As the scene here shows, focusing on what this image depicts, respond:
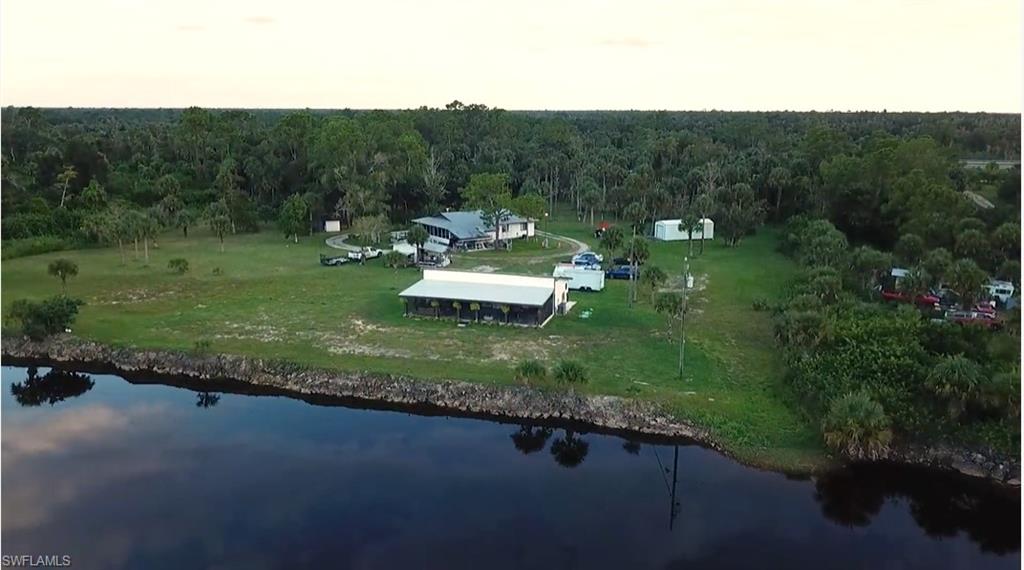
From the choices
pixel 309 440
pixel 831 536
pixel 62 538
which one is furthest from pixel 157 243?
pixel 831 536

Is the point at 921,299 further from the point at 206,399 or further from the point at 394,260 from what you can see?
the point at 206,399

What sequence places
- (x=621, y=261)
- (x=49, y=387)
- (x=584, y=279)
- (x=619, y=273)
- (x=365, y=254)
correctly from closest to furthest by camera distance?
(x=49, y=387), (x=584, y=279), (x=619, y=273), (x=621, y=261), (x=365, y=254)

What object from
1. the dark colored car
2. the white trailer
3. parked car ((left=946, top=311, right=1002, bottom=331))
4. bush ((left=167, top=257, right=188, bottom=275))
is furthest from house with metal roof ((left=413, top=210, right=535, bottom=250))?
parked car ((left=946, top=311, right=1002, bottom=331))

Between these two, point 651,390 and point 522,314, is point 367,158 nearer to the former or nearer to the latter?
point 522,314

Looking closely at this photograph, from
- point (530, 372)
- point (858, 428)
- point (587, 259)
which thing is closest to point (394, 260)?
point (587, 259)

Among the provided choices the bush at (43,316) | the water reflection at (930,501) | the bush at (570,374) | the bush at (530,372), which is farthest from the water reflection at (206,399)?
the water reflection at (930,501)

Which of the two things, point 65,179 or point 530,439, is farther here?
point 65,179

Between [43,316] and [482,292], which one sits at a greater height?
[482,292]
